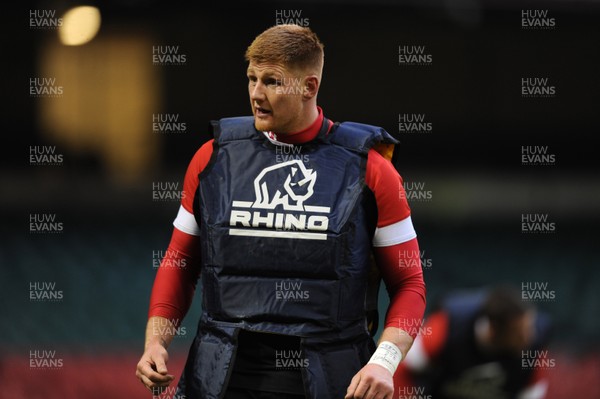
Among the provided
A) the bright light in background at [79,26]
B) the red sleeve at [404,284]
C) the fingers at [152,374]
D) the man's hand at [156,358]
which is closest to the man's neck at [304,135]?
the red sleeve at [404,284]

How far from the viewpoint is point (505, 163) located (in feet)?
43.9

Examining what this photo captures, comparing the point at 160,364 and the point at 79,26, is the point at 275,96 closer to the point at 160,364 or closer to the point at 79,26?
the point at 160,364

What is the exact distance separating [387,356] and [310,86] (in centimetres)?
77

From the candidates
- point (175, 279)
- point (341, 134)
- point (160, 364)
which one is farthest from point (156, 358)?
point (341, 134)

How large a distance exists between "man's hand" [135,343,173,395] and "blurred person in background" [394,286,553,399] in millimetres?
2665

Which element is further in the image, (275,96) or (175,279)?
(175,279)

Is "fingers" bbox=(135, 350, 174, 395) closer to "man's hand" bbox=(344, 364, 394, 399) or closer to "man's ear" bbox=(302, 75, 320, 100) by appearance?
"man's hand" bbox=(344, 364, 394, 399)

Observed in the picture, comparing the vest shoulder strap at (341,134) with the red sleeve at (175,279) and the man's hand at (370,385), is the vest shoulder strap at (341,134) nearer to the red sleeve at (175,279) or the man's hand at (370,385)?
the red sleeve at (175,279)

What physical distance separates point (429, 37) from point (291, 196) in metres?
10.3

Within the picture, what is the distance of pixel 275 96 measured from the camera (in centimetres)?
325

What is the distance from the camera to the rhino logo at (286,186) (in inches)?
129

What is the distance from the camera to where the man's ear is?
3301 millimetres

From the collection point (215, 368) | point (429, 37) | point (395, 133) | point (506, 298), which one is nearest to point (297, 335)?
point (215, 368)

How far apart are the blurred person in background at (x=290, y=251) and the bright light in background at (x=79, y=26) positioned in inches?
359
